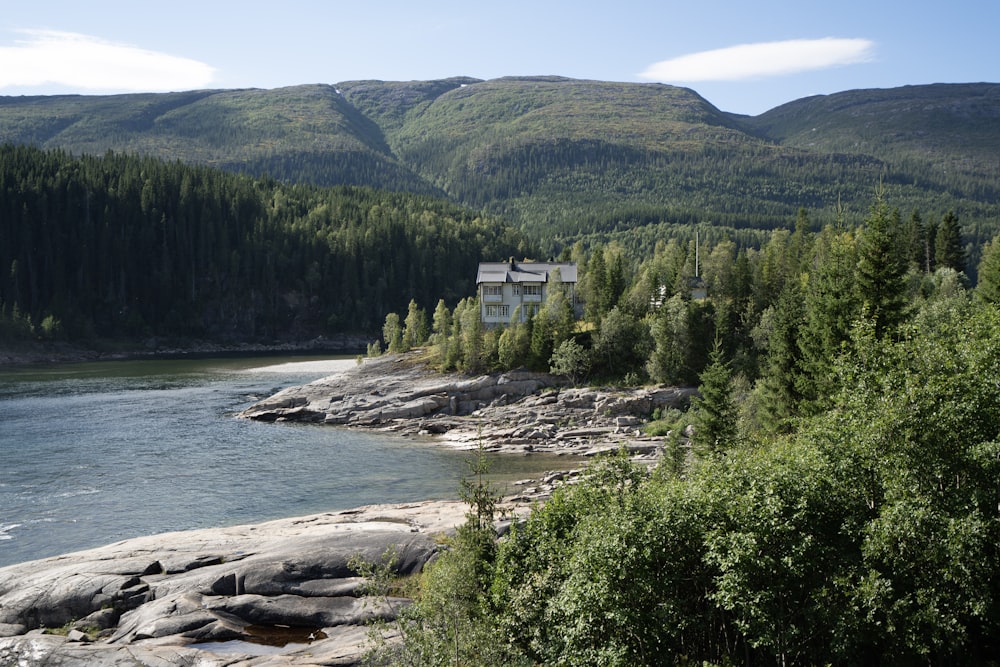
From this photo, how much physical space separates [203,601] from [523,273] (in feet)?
275

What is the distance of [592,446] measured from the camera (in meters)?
76.1

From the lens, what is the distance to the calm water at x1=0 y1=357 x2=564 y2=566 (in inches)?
2133

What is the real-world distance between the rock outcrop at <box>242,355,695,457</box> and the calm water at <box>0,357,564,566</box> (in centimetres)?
413

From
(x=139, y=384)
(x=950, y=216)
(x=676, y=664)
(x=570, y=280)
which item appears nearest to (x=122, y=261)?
(x=139, y=384)

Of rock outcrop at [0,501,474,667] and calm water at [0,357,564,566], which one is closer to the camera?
rock outcrop at [0,501,474,667]

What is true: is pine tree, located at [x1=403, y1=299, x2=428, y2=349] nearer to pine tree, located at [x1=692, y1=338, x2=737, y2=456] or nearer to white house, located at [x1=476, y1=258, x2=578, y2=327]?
white house, located at [x1=476, y1=258, x2=578, y2=327]

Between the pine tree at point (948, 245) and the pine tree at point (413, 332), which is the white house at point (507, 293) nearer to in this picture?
the pine tree at point (413, 332)

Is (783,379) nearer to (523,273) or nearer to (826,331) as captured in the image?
(826,331)

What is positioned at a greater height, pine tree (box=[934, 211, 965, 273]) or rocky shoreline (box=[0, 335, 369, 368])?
pine tree (box=[934, 211, 965, 273])

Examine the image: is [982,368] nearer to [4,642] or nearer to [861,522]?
[861,522]

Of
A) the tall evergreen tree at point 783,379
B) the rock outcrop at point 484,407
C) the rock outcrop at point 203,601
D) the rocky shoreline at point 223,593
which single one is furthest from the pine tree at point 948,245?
the rock outcrop at point 203,601

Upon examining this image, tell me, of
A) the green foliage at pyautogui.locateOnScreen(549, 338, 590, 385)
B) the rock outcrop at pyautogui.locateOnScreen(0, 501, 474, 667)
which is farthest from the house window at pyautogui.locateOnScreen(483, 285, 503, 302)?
the rock outcrop at pyautogui.locateOnScreen(0, 501, 474, 667)

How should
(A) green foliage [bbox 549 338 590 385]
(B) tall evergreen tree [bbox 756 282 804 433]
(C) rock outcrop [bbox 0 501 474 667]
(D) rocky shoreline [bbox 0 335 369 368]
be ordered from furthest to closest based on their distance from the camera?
(D) rocky shoreline [bbox 0 335 369 368] → (A) green foliage [bbox 549 338 590 385] → (B) tall evergreen tree [bbox 756 282 804 433] → (C) rock outcrop [bbox 0 501 474 667]

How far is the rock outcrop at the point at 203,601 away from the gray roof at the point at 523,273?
70754 millimetres
